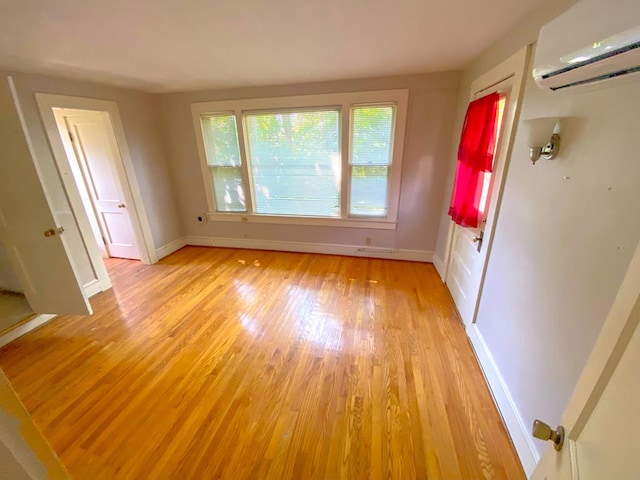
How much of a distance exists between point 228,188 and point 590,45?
12.3 feet

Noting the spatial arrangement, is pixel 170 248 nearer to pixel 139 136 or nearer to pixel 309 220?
pixel 139 136

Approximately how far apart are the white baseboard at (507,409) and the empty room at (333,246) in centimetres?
Result: 2

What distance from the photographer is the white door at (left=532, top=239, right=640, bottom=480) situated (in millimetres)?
470

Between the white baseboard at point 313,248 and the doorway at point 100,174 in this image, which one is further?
the white baseboard at point 313,248

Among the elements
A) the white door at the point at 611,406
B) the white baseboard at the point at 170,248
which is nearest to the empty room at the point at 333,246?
the white door at the point at 611,406

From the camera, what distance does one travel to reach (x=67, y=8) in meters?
1.26

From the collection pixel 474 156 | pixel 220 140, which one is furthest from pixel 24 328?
pixel 474 156

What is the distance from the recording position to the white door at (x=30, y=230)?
179cm

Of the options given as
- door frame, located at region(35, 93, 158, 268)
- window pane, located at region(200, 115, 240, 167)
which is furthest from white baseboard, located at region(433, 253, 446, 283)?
door frame, located at region(35, 93, 158, 268)

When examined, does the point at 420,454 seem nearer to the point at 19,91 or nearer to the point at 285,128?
the point at 285,128

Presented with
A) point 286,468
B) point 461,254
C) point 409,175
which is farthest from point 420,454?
point 409,175

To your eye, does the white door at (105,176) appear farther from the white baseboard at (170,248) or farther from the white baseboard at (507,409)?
the white baseboard at (507,409)

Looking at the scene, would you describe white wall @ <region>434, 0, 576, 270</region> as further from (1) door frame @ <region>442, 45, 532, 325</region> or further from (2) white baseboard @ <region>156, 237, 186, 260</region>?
(2) white baseboard @ <region>156, 237, 186, 260</region>

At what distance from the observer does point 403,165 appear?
3.05 metres
